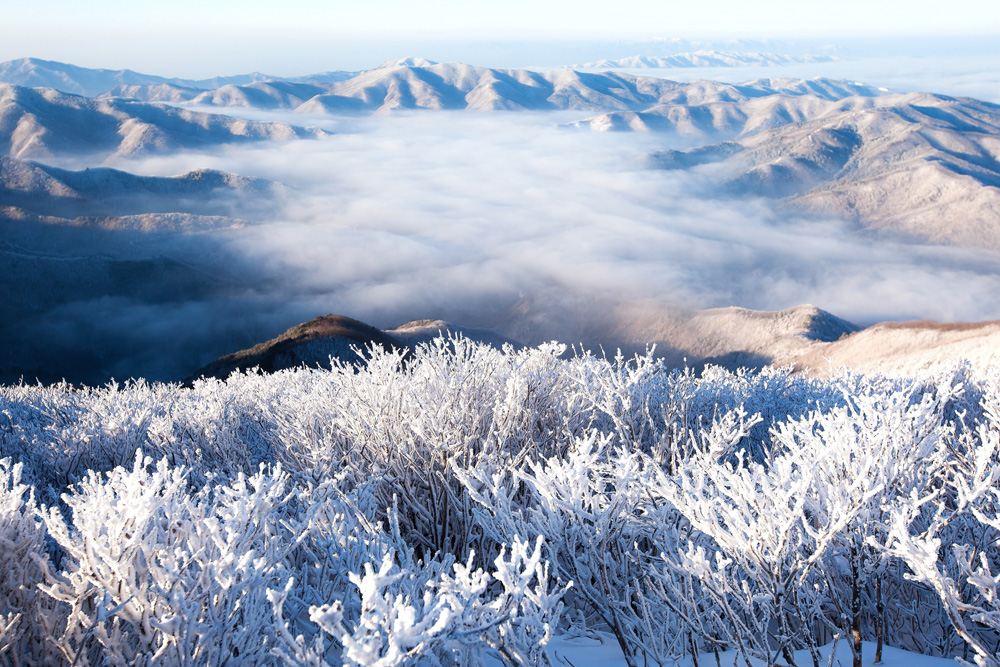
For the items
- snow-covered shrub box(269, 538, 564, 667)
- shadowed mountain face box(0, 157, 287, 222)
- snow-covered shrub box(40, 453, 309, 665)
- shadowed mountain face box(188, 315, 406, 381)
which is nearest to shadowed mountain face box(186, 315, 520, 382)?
shadowed mountain face box(188, 315, 406, 381)

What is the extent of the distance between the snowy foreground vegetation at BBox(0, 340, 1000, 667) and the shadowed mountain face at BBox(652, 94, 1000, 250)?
154659 millimetres

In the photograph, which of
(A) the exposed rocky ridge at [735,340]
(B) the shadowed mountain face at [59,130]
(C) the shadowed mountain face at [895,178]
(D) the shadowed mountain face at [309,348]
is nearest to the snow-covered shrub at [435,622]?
(A) the exposed rocky ridge at [735,340]

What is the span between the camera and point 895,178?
5768 inches

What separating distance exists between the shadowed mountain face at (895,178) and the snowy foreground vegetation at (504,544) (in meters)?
155

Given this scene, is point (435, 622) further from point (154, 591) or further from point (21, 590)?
point (21, 590)

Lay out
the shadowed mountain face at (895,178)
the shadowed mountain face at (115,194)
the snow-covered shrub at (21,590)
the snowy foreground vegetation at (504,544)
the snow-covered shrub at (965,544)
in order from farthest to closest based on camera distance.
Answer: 1. the shadowed mountain face at (895,178)
2. the shadowed mountain face at (115,194)
3. the snow-covered shrub at (21,590)
4. the snowy foreground vegetation at (504,544)
5. the snow-covered shrub at (965,544)

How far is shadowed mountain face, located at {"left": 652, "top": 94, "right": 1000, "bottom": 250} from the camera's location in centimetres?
13012

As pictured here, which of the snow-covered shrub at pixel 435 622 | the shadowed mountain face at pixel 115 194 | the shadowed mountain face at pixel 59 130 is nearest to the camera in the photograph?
the snow-covered shrub at pixel 435 622

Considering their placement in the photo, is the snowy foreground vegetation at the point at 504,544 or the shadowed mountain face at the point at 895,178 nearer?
the snowy foreground vegetation at the point at 504,544

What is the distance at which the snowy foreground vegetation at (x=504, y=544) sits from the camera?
8.71ft

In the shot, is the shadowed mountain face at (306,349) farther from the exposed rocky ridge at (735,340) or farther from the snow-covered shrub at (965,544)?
the snow-covered shrub at (965,544)

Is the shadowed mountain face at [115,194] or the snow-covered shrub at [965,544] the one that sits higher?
the snow-covered shrub at [965,544]

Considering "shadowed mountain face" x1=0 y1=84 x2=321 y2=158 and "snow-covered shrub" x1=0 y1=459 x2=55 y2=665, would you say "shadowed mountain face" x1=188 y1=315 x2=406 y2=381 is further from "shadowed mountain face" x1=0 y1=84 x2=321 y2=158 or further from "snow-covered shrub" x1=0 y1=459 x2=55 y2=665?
"shadowed mountain face" x1=0 y1=84 x2=321 y2=158

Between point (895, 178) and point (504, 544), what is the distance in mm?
179990
